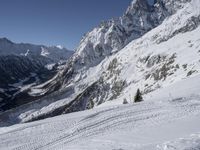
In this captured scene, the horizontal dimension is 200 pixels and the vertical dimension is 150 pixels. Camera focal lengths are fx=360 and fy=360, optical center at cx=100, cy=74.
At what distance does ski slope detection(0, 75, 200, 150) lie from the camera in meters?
17.4

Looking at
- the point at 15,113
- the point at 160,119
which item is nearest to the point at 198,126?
the point at 160,119

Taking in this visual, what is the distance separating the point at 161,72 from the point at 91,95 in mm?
58600

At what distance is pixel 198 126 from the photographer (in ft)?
66.1

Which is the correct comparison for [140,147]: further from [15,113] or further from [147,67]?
[15,113]

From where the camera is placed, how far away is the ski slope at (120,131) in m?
17.4

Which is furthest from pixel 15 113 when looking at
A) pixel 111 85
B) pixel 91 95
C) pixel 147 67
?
pixel 147 67

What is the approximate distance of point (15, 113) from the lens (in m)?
172

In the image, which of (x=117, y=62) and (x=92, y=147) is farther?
(x=117, y=62)

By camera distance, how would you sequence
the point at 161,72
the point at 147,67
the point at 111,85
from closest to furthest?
the point at 161,72 → the point at 147,67 → the point at 111,85

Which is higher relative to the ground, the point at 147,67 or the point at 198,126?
the point at 147,67

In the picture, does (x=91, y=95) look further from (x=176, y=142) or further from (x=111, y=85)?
(x=176, y=142)

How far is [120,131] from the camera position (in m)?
20.8

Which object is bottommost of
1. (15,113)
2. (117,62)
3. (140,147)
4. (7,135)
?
(140,147)

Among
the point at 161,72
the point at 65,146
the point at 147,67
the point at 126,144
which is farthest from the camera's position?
the point at 147,67
